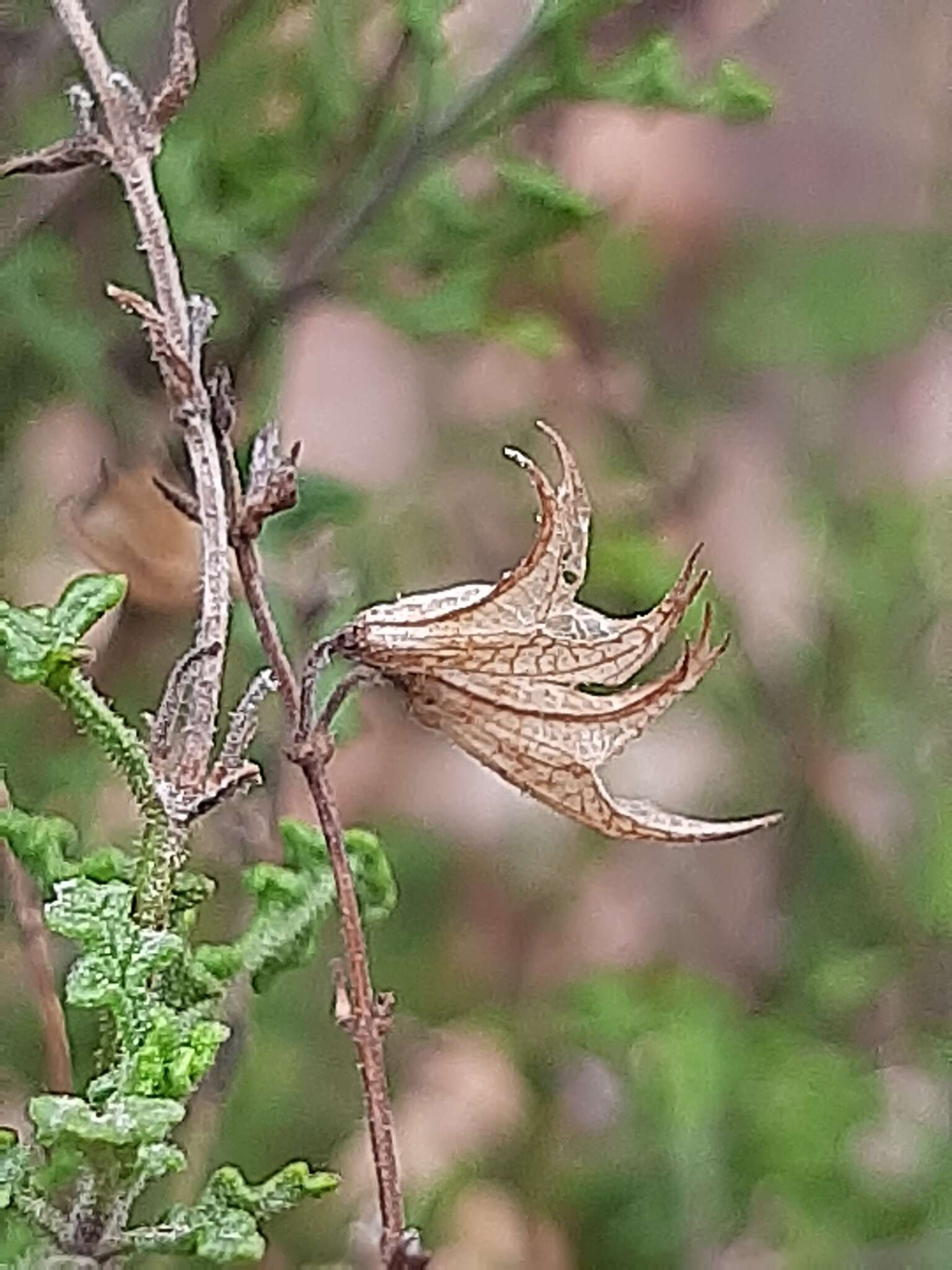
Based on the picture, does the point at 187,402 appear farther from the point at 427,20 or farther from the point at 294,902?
the point at 427,20

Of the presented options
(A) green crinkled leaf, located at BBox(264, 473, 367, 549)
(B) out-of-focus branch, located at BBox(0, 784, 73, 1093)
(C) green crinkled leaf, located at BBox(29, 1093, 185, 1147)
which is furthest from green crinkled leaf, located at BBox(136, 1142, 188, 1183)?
(A) green crinkled leaf, located at BBox(264, 473, 367, 549)

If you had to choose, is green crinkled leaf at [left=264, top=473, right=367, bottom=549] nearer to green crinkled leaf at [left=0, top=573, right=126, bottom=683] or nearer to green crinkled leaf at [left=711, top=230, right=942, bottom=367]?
green crinkled leaf at [left=0, top=573, right=126, bottom=683]

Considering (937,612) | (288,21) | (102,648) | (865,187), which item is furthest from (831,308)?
(865,187)

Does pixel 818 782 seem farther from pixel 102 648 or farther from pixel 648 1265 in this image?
pixel 102 648

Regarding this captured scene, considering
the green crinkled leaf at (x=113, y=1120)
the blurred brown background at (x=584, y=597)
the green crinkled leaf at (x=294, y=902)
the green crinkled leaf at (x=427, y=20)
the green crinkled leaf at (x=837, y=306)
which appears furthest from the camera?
the green crinkled leaf at (x=837, y=306)

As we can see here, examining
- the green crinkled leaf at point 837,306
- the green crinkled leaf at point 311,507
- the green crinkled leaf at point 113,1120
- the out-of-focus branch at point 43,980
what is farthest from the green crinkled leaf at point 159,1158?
the green crinkled leaf at point 837,306

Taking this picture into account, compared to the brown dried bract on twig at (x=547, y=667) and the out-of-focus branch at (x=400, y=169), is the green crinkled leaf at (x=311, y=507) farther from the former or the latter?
the brown dried bract on twig at (x=547, y=667)
